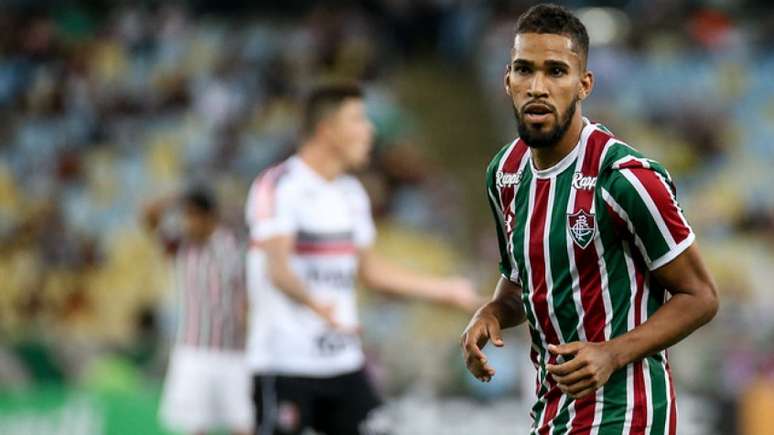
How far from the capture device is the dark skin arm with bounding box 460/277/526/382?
3.58 m

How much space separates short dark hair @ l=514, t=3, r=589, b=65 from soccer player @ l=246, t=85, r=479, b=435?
277 centimetres

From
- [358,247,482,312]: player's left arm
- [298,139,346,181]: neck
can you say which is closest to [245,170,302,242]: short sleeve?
[298,139,346,181]: neck

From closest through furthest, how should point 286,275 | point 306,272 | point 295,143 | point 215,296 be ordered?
point 286,275
point 306,272
point 215,296
point 295,143

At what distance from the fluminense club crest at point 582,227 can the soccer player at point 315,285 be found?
2661mm

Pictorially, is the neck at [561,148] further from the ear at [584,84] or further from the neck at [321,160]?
the neck at [321,160]

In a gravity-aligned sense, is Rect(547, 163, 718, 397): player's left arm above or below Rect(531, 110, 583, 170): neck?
below

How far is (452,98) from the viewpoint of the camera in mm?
12828

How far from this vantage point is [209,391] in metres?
8.38

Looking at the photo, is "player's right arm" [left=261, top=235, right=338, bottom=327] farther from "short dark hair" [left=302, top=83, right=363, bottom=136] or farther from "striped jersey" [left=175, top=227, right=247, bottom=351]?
"striped jersey" [left=175, top=227, right=247, bottom=351]

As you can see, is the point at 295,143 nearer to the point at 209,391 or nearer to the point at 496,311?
the point at 209,391

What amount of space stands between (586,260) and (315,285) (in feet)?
9.74

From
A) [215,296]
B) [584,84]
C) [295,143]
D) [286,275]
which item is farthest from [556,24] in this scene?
[295,143]

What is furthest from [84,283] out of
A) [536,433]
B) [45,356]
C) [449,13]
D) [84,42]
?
[536,433]

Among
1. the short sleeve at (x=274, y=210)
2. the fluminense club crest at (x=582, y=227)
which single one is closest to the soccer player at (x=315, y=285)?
the short sleeve at (x=274, y=210)
